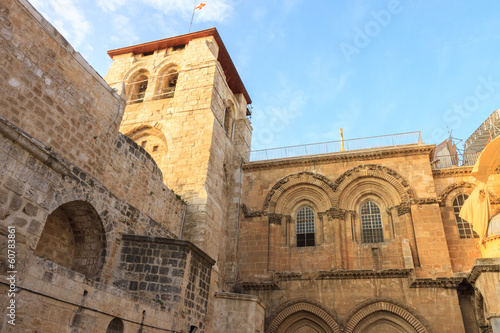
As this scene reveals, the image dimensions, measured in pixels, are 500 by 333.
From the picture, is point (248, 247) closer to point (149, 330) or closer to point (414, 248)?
point (414, 248)

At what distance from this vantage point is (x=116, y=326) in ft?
21.8

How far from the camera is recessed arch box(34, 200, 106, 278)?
25.1ft

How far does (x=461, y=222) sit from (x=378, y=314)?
492 centimetres

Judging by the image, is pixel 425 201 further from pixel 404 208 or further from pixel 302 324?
pixel 302 324

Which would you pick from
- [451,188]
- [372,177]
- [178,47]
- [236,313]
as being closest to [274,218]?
[372,177]

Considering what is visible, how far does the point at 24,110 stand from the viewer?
783cm

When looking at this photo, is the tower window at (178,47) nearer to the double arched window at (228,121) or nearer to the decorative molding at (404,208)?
the double arched window at (228,121)

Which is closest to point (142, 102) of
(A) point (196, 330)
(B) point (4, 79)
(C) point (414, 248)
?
(B) point (4, 79)

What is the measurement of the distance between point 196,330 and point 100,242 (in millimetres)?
3018

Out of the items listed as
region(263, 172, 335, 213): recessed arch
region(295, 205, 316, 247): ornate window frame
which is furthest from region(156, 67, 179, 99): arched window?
region(295, 205, 316, 247): ornate window frame

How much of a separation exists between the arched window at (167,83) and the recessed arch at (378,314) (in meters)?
12.5

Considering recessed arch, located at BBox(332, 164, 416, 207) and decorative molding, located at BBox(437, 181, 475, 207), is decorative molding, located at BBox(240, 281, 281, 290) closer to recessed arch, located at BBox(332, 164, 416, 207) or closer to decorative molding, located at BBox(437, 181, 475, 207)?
recessed arch, located at BBox(332, 164, 416, 207)

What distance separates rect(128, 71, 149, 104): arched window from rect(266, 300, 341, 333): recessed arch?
1200 cm

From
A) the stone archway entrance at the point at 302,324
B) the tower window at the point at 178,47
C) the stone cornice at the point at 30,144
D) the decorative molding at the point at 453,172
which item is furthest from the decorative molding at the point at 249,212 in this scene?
the stone cornice at the point at 30,144
